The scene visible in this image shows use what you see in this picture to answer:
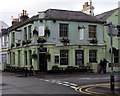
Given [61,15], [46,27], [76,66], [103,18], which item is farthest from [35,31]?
[103,18]

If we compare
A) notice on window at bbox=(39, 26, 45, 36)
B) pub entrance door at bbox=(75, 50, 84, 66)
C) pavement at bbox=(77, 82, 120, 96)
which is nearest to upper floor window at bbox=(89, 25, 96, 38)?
pub entrance door at bbox=(75, 50, 84, 66)

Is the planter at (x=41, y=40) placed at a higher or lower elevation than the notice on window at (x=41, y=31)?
lower

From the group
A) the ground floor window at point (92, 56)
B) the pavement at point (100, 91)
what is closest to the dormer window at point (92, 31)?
the ground floor window at point (92, 56)

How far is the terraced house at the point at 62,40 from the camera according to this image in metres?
34.2

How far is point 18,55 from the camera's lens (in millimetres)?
40438

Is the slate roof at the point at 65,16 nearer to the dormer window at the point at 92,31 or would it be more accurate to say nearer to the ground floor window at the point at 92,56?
the dormer window at the point at 92,31

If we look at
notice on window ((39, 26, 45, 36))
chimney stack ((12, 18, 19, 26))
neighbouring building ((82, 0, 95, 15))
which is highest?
neighbouring building ((82, 0, 95, 15))

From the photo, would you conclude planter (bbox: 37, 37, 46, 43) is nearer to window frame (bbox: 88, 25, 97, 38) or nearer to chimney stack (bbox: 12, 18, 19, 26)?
window frame (bbox: 88, 25, 97, 38)

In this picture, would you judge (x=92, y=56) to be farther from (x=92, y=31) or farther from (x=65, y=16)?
(x=65, y=16)

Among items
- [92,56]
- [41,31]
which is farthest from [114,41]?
[41,31]

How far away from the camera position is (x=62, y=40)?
34.5 metres

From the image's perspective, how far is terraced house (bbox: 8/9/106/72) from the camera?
112 feet

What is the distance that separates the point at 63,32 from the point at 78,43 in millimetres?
2134

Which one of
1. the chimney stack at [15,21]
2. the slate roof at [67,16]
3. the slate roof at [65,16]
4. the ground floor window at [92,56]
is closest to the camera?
the slate roof at [65,16]
